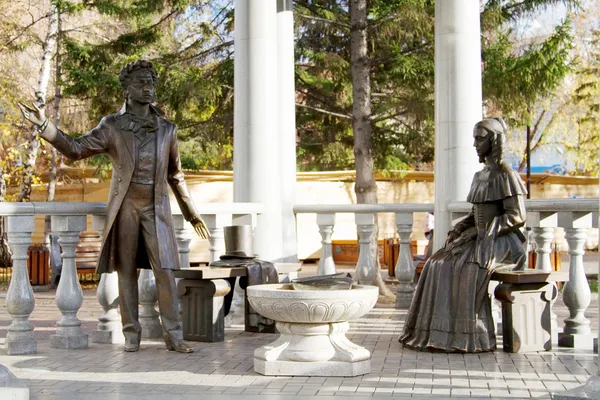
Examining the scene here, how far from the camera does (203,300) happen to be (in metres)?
9.31

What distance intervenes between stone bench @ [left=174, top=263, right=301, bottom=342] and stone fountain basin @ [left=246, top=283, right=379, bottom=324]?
162cm

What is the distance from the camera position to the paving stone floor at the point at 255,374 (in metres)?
6.82

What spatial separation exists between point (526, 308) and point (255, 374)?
2.51 meters

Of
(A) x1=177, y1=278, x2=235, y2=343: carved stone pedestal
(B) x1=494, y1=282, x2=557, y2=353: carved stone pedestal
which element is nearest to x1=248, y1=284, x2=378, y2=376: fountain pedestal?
(B) x1=494, y1=282, x2=557, y2=353: carved stone pedestal

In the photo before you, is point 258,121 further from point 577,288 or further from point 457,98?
point 577,288

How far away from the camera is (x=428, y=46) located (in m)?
17.5

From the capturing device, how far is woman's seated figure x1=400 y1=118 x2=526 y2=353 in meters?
8.58

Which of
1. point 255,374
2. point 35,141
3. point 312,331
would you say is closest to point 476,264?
point 312,331

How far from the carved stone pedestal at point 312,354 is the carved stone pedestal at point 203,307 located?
64.9 inches

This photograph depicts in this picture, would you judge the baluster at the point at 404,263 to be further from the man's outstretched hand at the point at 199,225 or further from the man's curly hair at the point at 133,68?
the man's curly hair at the point at 133,68

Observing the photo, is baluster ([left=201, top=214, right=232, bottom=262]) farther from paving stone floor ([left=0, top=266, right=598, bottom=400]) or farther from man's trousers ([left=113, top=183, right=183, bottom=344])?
man's trousers ([left=113, top=183, right=183, bottom=344])

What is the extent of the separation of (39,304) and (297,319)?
8.70m

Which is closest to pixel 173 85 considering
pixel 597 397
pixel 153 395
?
pixel 153 395

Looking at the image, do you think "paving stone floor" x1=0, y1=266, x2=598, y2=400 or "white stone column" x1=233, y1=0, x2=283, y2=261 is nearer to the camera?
"paving stone floor" x1=0, y1=266, x2=598, y2=400
